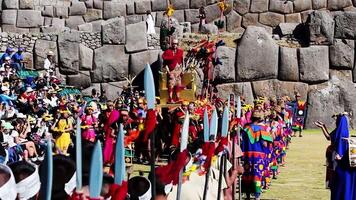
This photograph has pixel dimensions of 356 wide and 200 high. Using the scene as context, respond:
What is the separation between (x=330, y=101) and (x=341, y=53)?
1747 mm

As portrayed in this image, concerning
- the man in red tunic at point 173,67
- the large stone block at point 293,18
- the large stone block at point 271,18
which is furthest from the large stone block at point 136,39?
the man in red tunic at point 173,67

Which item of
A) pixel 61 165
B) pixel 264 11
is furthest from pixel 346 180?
pixel 264 11

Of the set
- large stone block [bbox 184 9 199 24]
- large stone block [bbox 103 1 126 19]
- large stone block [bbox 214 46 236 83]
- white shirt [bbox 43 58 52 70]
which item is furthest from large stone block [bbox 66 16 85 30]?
large stone block [bbox 214 46 236 83]

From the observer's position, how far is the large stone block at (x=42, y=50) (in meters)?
25.3

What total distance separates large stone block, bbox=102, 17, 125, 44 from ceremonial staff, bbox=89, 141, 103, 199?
2295 cm

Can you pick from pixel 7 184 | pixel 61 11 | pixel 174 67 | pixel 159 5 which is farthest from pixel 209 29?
pixel 7 184

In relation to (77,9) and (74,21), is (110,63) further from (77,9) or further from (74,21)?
(77,9)

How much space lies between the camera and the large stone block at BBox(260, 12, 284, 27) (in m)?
31.2

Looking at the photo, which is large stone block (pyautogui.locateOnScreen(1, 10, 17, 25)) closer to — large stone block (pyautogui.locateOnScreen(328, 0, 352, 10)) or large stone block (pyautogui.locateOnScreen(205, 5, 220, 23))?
large stone block (pyautogui.locateOnScreen(205, 5, 220, 23))

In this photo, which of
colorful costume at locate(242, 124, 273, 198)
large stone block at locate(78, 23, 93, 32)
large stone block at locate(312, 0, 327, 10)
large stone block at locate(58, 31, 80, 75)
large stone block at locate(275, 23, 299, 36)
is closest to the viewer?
colorful costume at locate(242, 124, 273, 198)

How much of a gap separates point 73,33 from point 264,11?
8.90m

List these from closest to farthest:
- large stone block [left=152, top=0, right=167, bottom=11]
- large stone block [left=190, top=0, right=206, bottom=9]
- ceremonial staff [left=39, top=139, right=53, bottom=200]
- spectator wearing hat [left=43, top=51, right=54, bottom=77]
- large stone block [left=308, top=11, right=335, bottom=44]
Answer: ceremonial staff [left=39, top=139, right=53, bottom=200] < spectator wearing hat [left=43, top=51, right=54, bottom=77] < large stone block [left=308, top=11, right=335, bottom=44] < large stone block [left=190, top=0, right=206, bottom=9] < large stone block [left=152, top=0, right=167, bottom=11]

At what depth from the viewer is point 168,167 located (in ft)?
15.8

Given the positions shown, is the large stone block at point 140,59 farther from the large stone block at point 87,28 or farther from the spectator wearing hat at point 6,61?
the spectator wearing hat at point 6,61
